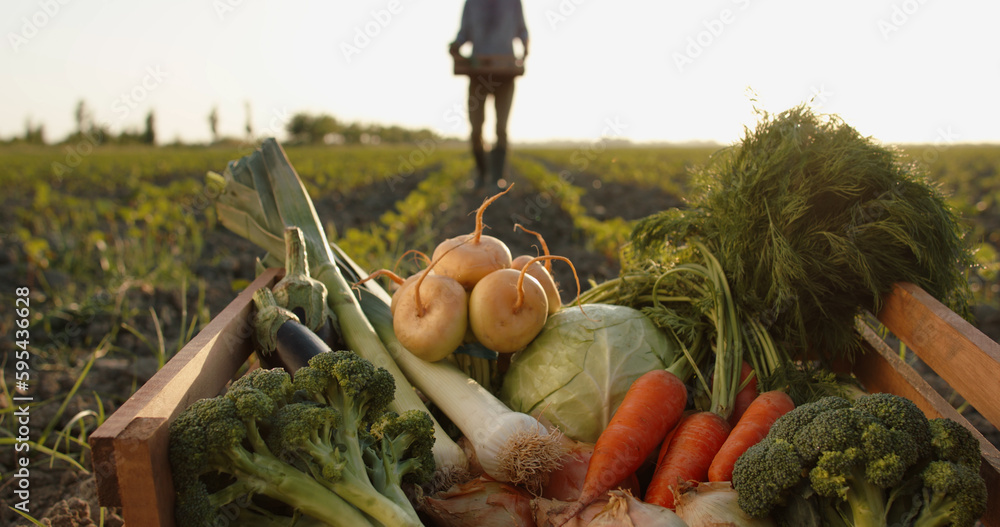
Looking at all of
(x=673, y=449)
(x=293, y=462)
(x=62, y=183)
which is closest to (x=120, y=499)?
(x=293, y=462)

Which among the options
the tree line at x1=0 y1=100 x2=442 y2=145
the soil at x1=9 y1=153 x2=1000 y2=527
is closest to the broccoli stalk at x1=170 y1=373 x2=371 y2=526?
the soil at x1=9 y1=153 x2=1000 y2=527

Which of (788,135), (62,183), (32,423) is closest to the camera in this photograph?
(788,135)

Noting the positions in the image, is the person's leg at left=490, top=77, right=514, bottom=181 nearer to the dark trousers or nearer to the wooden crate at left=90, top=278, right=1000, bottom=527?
the dark trousers

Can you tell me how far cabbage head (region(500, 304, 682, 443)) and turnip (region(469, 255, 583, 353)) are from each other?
121 mm

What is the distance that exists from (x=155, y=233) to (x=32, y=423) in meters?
4.53

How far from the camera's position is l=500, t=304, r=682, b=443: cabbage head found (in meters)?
2.06

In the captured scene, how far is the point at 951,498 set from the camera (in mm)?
1333

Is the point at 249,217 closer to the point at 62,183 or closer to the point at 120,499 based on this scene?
the point at 120,499

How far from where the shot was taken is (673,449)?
189cm

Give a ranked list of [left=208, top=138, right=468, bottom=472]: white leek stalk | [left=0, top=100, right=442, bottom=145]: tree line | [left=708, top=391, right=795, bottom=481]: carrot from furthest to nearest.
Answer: [left=0, top=100, right=442, bottom=145]: tree line < [left=208, top=138, right=468, bottom=472]: white leek stalk < [left=708, top=391, right=795, bottom=481]: carrot

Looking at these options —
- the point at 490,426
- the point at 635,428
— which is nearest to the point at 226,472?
the point at 490,426

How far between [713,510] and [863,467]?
373mm

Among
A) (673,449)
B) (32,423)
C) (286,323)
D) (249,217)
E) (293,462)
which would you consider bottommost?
(32,423)

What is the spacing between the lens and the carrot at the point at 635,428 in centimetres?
175
